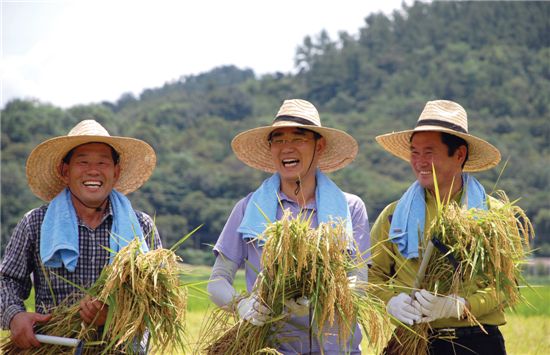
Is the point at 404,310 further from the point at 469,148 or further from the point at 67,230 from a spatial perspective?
the point at 67,230

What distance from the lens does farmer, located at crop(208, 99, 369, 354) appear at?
18.1ft

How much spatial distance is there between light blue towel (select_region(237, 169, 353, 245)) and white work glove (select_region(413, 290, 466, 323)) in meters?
0.54

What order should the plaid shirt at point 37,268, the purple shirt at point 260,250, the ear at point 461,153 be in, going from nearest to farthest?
the purple shirt at point 260,250 < the plaid shirt at point 37,268 < the ear at point 461,153

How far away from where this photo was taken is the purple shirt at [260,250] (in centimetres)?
550

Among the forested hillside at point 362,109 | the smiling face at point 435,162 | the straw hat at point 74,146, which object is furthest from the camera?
the forested hillside at point 362,109

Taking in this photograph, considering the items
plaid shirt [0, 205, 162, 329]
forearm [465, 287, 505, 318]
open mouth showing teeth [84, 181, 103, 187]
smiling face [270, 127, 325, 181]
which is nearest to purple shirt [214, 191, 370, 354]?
smiling face [270, 127, 325, 181]

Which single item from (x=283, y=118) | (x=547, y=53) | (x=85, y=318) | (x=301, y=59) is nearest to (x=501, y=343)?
(x=283, y=118)

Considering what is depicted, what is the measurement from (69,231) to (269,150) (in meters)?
1.45

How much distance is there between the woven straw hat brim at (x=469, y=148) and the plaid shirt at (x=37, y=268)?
1.72m

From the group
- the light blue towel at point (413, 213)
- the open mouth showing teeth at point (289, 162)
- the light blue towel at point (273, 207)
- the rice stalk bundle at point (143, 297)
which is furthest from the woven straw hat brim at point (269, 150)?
the rice stalk bundle at point (143, 297)

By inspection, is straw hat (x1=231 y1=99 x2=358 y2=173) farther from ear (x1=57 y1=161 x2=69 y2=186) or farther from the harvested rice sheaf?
the harvested rice sheaf

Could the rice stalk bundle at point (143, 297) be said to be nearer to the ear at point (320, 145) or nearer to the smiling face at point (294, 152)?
the smiling face at point (294, 152)

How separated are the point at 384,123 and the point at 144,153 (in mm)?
76250

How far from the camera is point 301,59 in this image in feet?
357
